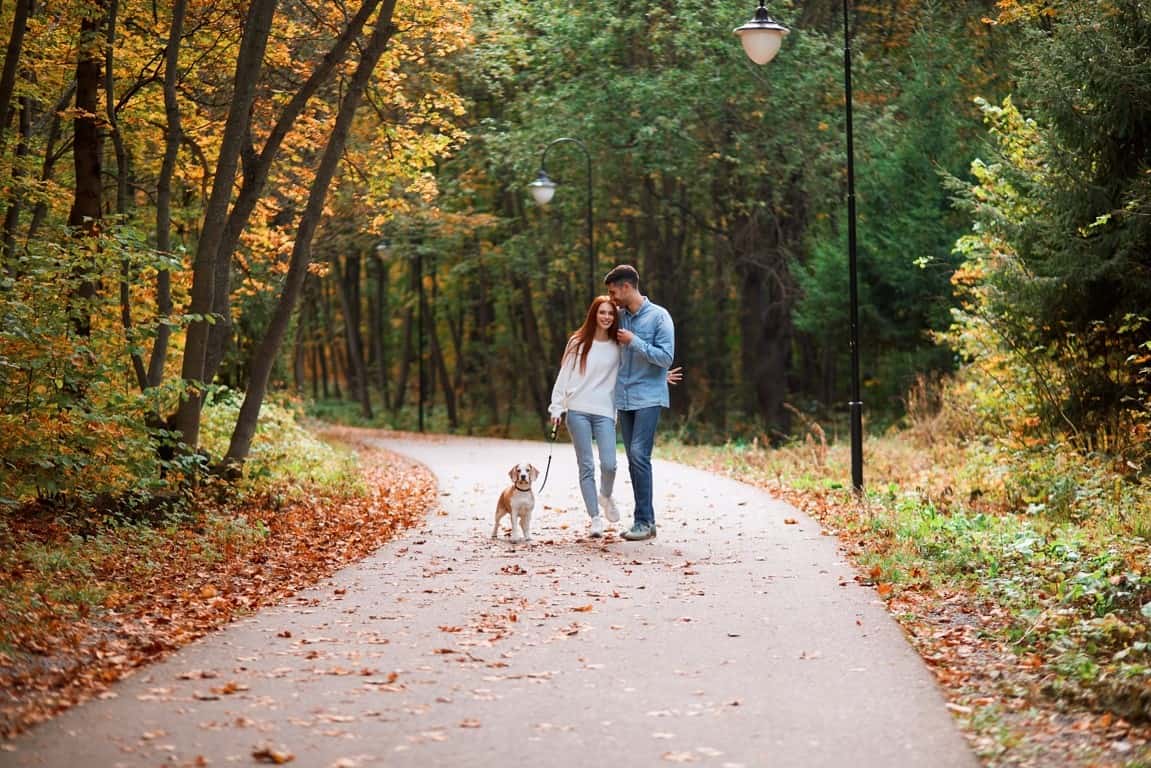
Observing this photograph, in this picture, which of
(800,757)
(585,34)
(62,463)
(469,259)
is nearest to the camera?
(800,757)

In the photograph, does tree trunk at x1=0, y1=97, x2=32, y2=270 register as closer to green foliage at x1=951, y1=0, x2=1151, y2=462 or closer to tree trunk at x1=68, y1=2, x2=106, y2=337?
tree trunk at x1=68, y1=2, x2=106, y2=337

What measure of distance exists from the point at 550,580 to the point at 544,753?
4.52m

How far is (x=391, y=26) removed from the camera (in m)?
15.5

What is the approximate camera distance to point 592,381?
11812 mm

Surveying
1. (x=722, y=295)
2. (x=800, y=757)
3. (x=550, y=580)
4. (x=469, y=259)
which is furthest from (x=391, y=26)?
(x=722, y=295)

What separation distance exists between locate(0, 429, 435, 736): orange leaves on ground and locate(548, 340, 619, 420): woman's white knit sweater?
2.25 meters

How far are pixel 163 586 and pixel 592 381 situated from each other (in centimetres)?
414

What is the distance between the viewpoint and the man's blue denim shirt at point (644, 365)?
11.7 meters

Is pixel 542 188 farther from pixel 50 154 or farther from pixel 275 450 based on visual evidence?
pixel 50 154

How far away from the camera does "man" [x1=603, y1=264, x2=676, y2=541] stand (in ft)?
38.6

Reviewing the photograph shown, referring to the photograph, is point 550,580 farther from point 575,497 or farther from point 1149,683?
point 575,497

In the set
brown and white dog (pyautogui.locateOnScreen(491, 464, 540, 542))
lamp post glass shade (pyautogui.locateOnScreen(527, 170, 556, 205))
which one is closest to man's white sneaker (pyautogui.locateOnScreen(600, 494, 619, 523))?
brown and white dog (pyautogui.locateOnScreen(491, 464, 540, 542))

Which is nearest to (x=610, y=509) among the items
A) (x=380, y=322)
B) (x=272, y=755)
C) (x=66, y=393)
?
(x=66, y=393)

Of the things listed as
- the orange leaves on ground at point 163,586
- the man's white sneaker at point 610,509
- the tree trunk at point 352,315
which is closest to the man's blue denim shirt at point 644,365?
the man's white sneaker at point 610,509
